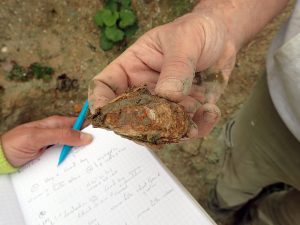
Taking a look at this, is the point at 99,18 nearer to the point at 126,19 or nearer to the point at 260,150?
the point at 126,19

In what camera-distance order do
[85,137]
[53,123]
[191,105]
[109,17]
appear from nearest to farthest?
[191,105]
[85,137]
[53,123]
[109,17]

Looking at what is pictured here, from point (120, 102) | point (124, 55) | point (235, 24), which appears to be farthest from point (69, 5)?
point (120, 102)

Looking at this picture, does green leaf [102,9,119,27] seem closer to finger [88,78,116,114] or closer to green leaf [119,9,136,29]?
green leaf [119,9,136,29]

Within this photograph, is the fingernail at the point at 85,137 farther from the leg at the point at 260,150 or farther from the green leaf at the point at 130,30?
the green leaf at the point at 130,30

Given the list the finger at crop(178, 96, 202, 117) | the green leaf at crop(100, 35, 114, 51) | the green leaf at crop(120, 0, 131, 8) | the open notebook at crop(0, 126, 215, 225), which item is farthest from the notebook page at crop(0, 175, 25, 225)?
the green leaf at crop(120, 0, 131, 8)

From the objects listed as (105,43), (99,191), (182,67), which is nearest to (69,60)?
(105,43)

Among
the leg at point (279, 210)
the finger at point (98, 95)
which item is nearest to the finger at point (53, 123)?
the finger at point (98, 95)
